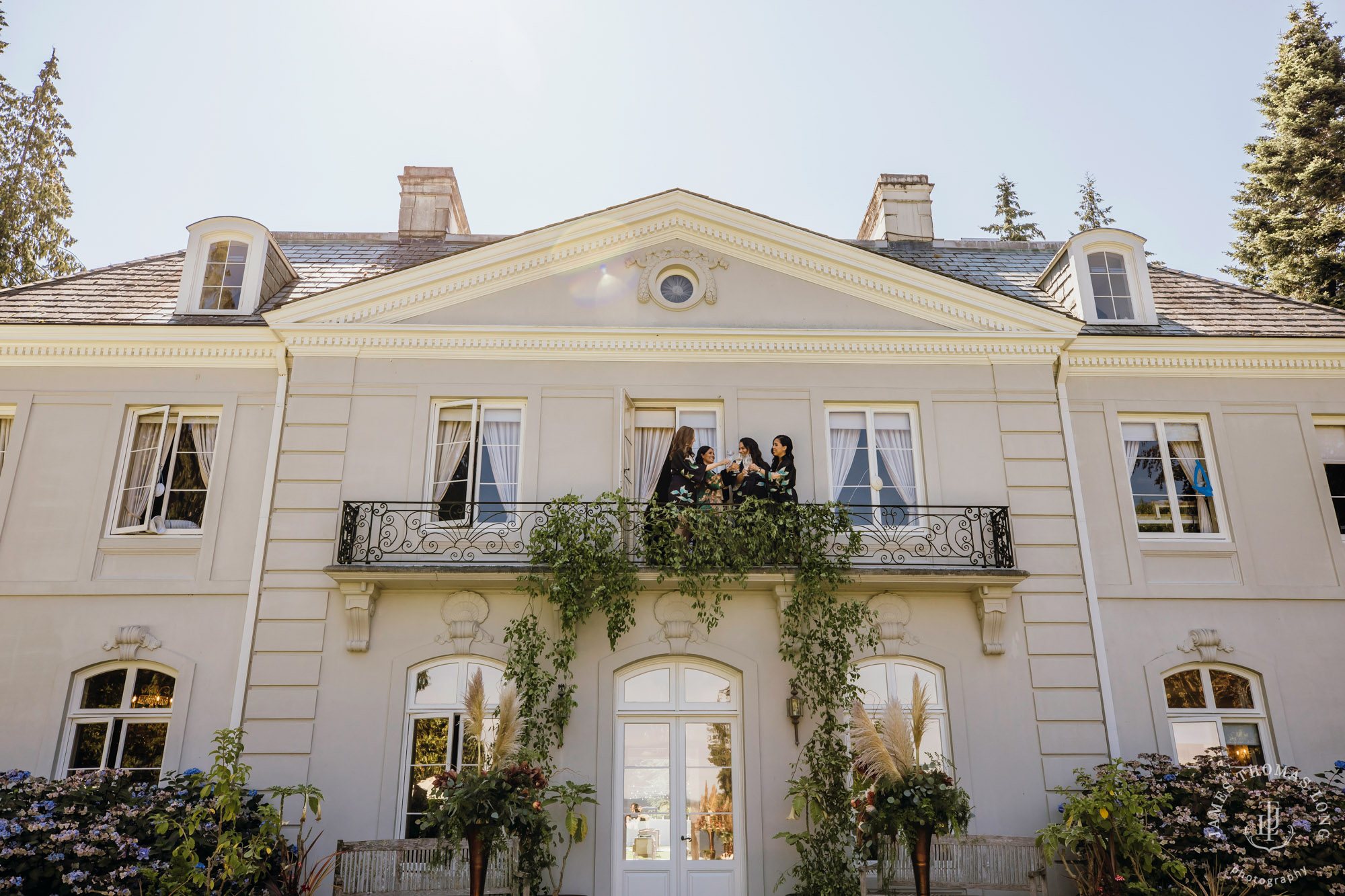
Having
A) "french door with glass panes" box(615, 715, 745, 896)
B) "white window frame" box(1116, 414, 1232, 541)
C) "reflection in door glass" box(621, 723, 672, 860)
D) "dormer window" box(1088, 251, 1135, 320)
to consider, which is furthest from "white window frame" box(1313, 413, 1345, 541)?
"reflection in door glass" box(621, 723, 672, 860)

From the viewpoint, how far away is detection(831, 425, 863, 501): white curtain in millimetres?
11164

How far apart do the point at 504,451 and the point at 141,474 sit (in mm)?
4315

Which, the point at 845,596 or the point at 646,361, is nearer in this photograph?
the point at 845,596

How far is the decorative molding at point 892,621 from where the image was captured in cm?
1036

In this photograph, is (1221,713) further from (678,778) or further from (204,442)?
(204,442)

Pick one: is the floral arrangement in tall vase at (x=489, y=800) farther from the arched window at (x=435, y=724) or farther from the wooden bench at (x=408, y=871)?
the arched window at (x=435, y=724)

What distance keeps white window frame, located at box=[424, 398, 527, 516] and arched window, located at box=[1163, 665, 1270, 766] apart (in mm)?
7680

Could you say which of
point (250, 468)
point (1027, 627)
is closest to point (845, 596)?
point (1027, 627)

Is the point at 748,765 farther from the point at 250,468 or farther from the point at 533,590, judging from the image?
the point at 250,468

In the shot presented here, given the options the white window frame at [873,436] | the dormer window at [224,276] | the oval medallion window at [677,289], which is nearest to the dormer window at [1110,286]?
the white window frame at [873,436]

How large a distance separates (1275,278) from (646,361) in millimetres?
15164

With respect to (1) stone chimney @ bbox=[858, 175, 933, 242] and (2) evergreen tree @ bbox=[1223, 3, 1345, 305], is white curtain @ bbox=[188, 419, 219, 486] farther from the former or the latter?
(2) evergreen tree @ bbox=[1223, 3, 1345, 305]

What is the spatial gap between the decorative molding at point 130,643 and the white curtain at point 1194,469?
11965 millimetres

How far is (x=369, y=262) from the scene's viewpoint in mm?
13609
